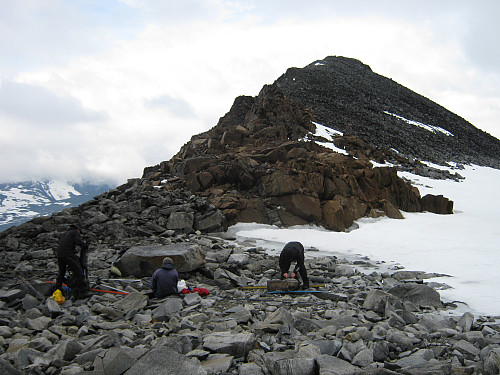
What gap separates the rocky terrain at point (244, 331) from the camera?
436cm

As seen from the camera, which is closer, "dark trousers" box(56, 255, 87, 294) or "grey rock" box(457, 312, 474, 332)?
"grey rock" box(457, 312, 474, 332)

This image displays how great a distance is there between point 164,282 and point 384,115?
53.2 metres

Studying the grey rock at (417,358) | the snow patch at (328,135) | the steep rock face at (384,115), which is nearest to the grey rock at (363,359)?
the grey rock at (417,358)

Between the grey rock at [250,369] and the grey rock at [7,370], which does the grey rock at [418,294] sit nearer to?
the grey rock at [250,369]

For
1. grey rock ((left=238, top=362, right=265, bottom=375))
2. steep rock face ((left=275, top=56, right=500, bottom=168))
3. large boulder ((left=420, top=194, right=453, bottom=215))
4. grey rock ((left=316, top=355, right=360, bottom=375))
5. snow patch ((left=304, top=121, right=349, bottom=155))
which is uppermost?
steep rock face ((left=275, top=56, right=500, bottom=168))

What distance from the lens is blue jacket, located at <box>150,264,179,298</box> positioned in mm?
8219

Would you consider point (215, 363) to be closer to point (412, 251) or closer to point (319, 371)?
point (319, 371)

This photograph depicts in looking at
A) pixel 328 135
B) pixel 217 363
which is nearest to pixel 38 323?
pixel 217 363

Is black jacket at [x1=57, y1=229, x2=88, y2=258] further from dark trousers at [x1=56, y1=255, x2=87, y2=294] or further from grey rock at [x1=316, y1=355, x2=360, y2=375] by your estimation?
grey rock at [x1=316, y1=355, x2=360, y2=375]

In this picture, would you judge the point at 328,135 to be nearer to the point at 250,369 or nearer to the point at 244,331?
the point at 244,331

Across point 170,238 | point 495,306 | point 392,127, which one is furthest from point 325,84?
point 495,306

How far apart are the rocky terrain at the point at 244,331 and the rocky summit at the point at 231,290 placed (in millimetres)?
24

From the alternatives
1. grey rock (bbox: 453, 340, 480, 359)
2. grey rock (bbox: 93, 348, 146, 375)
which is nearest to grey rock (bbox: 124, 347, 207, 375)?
grey rock (bbox: 93, 348, 146, 375)

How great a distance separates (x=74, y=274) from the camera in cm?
842
